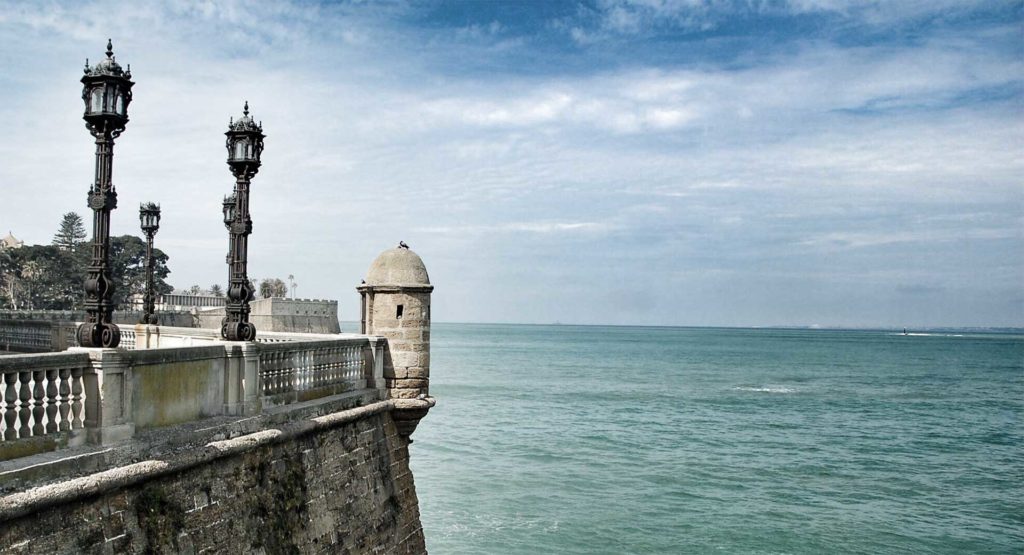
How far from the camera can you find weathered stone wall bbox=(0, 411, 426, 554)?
6070mm

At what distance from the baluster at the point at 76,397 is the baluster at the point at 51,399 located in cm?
15

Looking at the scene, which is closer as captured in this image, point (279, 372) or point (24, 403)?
point (24, 403)

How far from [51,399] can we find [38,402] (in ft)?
0.40

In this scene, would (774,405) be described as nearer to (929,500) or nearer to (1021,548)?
(929,500)

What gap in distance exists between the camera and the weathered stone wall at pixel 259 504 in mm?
6070

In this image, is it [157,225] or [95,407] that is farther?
[157,225]

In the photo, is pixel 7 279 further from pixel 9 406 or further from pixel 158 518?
pixel 9 406

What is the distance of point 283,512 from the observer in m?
8.65

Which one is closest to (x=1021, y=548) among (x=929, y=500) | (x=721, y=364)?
(x=929, y=500)

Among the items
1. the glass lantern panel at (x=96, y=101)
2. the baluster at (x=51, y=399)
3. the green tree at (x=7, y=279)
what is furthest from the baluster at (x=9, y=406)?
the green tree at (x=7, y=279)

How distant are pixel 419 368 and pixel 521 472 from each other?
50.2 ft

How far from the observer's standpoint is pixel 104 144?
740 cm

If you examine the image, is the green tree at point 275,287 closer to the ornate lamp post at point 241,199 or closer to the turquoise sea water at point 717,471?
the turquoise sea water at point 717,471

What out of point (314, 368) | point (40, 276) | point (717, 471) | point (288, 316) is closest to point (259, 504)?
point (314, 368)
